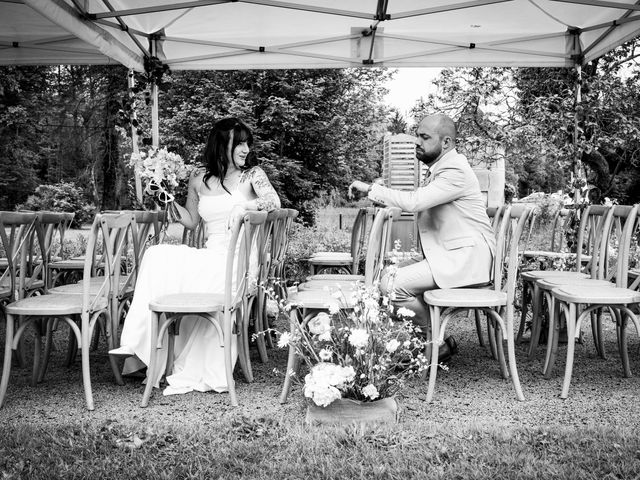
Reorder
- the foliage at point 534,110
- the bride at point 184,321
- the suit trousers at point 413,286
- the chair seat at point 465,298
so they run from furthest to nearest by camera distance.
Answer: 1. the foliage at point 534,110
2. the suit trousers at point 413,286
3. the bride at point 184,321
4. the chair seat at point 465,298

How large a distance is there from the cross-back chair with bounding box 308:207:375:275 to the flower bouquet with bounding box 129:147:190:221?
1.52 m

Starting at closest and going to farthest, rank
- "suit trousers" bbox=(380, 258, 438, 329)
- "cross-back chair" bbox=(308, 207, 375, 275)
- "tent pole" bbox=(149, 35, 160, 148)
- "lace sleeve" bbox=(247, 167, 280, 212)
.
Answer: "suit trousers" bbox=(380, 258, 438, 329), "lace sleeve" bbox=(247, 167, 280, 212), "cross-back chair" bbox=(308, 207, 375, 275), "tent pole" bbox=(149, 35, 160, 148)

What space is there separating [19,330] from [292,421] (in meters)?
1.74

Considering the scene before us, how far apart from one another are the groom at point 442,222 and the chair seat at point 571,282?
1.90 feet

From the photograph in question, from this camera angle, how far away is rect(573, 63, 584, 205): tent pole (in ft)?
24.4

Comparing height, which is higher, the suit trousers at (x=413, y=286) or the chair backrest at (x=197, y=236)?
the chair backrest at (x=197, y=236)

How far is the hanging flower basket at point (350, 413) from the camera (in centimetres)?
372

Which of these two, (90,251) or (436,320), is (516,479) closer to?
(436,320)

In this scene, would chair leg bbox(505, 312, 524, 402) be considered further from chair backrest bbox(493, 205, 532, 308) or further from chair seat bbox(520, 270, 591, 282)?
chair seat bbox(520, 270, 591, 282)

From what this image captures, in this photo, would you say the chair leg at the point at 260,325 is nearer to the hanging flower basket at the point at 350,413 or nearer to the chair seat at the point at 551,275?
the hanging flower basket at the point at 350,413

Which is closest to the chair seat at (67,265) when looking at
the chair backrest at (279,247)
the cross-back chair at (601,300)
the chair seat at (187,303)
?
the chair backrest at (279,247)

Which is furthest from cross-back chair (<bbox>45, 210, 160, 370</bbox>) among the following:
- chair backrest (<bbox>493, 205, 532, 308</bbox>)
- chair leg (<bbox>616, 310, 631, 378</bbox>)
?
chair leg (<bbox>616, 310, 631, 378</bbox>)

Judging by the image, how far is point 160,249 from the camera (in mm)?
4809

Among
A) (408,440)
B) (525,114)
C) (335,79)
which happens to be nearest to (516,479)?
(408,440)
